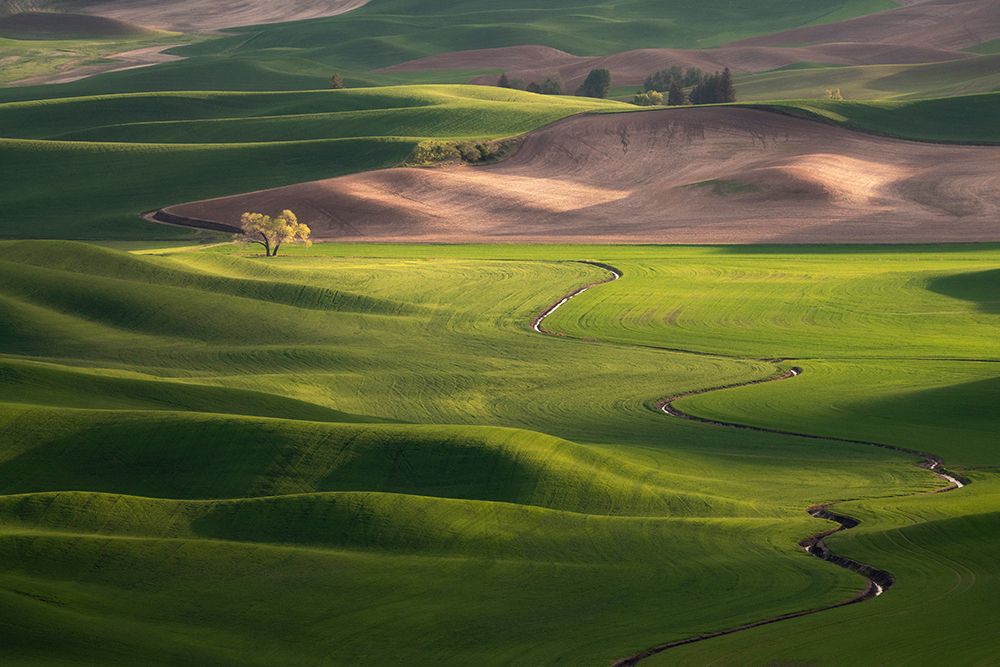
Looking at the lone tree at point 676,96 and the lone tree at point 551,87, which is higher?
the lone tree at point 676,96

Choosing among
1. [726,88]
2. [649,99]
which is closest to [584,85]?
[649,99]

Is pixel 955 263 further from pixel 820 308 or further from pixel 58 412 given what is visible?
pixel 58 412

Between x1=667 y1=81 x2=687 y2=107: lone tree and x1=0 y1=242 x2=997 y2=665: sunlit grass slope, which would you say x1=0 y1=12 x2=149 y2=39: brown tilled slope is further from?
x1=0 y1=242 x2=997 y2=665: sunlit grass slope

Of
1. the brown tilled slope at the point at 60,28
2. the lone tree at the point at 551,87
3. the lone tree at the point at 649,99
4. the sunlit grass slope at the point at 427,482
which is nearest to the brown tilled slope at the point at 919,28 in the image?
the lone tree at the point at 551,87

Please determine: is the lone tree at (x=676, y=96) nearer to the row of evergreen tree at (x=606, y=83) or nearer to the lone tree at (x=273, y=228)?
the row of evergreen tree at (x=606, y=83)

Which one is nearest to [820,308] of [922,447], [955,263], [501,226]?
[955,263]

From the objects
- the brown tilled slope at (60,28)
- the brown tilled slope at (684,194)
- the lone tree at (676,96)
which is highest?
the brown tilled slope at (60,28)

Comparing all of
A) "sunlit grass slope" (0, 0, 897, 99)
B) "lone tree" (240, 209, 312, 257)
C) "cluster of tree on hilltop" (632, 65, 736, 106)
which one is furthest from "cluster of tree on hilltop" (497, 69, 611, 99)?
"lone tree" (240, 209, 312, 257)
